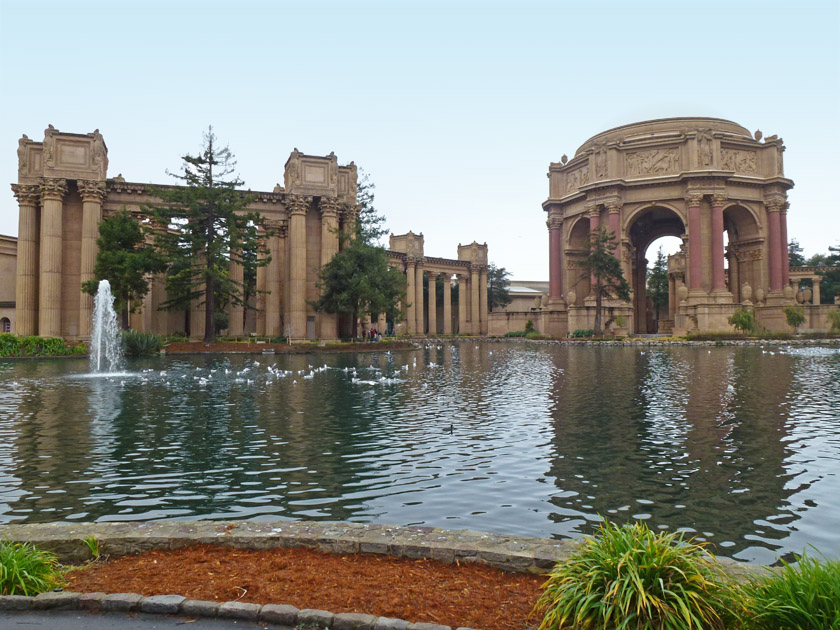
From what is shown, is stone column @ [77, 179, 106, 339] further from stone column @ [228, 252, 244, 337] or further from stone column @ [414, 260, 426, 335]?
stone column @ [414, 260, 426, 335]

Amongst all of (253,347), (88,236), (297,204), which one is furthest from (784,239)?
(88,236)

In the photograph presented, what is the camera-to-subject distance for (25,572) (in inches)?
165

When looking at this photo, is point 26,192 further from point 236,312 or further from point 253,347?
point 253,347

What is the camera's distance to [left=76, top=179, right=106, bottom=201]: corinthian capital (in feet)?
139

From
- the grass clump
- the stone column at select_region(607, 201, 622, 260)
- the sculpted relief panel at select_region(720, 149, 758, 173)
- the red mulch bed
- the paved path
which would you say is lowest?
the paved path

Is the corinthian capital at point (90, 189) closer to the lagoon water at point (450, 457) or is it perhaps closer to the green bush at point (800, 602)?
the lagoon water at point (450, 457)

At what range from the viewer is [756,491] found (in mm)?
6855

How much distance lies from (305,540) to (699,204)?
61098mm

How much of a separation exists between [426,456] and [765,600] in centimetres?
584

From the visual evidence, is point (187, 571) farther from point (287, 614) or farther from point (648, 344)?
point (648, 344)

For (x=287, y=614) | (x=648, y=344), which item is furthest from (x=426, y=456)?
(x=648, y=344)

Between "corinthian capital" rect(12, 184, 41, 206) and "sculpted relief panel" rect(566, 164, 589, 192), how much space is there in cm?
5129

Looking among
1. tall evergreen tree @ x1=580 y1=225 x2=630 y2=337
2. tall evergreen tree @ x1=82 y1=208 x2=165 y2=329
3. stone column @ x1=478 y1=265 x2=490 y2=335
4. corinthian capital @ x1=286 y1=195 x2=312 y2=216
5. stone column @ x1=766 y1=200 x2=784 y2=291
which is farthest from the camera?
stone column @ x1=478 y1=265 x2=490 y2=335

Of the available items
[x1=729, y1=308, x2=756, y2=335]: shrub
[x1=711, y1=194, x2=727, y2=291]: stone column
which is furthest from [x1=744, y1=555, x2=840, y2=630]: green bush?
[x1=711, y1=194, x2=727, y2=291]: stone column
